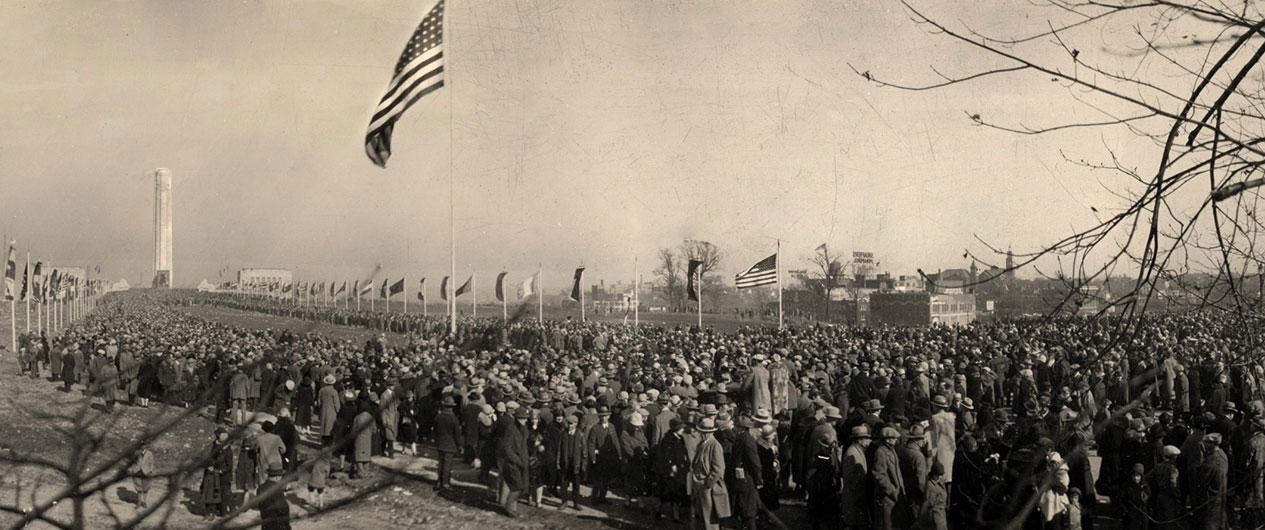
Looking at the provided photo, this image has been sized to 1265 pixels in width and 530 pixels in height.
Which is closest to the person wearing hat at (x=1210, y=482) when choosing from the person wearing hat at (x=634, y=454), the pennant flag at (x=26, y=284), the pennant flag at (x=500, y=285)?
the person wearing hat at (x=634, y=454)

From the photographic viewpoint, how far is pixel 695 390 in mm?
14195

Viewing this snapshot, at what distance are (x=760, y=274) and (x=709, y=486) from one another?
20.7m

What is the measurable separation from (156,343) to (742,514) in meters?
21.3

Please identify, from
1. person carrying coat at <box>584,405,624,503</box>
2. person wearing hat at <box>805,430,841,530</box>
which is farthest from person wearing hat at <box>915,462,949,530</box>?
person carrying coat at <box>584,405,624,503</box>

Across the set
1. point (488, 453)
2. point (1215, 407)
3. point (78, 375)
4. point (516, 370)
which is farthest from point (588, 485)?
point (78, 375)

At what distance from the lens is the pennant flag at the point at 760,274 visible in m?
29.0

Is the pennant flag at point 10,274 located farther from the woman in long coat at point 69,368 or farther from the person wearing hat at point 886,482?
the person wearing hat at point 886,482

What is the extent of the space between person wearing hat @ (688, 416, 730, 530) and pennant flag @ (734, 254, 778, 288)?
20249 mm

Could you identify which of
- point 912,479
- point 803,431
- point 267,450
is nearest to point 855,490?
point 912,479

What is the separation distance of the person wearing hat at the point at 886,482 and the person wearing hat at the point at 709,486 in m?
1.61

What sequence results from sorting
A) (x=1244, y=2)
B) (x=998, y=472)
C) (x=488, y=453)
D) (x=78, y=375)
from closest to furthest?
(x=1244, y=2) → (x=998, y=472) → (x=488, y=453) → (x=78, y=375)

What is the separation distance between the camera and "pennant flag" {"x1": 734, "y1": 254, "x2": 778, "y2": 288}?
29031mm

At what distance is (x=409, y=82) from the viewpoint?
10.3m

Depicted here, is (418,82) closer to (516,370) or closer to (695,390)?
(695,390)
